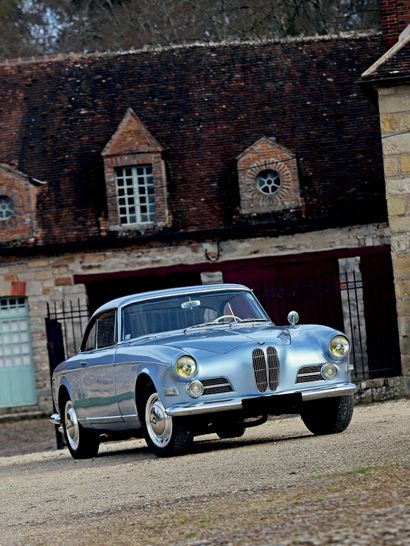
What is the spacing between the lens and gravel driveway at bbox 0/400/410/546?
23.1 ft

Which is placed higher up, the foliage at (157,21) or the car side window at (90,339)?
the foliage at (157,21)

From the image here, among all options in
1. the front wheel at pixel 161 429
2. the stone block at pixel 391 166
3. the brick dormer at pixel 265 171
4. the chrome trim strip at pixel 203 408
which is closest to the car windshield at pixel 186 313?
the front wheel at pixel 161 429

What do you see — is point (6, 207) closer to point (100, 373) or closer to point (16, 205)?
point (16, 205)

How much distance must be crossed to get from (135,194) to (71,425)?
661 inches

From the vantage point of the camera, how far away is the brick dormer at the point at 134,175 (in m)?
31.4

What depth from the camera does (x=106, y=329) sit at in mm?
14578

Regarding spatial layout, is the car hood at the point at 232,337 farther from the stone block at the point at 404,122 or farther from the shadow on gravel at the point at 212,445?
the stone block at the point at 404,122

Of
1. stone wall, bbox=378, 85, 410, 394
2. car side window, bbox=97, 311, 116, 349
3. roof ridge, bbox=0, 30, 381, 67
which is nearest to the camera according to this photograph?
car side window, bbox=97, 311, 116, 349

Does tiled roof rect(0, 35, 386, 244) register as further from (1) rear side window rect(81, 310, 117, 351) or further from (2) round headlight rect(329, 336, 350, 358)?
(2) round headlight rect(329, 336, 350, 358)

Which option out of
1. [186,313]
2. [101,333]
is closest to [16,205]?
[101,333]

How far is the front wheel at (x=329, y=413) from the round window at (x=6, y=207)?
18.7 meters

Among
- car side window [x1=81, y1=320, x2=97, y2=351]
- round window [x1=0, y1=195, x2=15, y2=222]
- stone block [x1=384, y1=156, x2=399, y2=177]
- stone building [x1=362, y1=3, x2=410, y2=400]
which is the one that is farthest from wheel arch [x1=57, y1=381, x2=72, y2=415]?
round window [x1=0, y1=195, x2=15, y2=222]

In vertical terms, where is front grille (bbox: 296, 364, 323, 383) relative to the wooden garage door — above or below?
below

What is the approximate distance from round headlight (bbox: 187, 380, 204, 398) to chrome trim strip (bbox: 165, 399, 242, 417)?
3.9 inches
